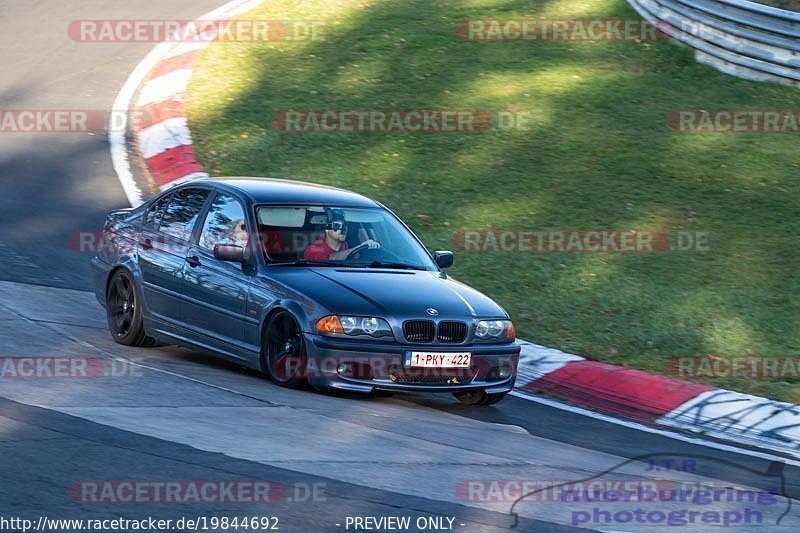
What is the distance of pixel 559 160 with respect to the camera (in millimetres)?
15477

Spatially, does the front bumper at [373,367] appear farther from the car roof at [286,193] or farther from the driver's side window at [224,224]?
the car roof at [286,193]

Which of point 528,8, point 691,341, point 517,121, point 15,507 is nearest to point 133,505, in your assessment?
point 15,507

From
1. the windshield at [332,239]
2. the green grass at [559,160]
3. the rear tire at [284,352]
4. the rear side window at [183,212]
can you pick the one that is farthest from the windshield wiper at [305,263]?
the green grass at [559,160]

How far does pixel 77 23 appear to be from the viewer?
21672mm

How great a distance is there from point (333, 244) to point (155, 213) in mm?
1841

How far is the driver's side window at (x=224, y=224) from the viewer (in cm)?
952

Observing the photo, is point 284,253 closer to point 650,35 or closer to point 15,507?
point 15,507

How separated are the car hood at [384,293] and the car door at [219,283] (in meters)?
0.43

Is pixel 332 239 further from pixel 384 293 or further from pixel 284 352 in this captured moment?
pixel 284 352

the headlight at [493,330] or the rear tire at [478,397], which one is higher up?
the headlight at [493,330]

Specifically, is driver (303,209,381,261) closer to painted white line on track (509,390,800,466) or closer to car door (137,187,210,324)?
car door (137,187,210,324)

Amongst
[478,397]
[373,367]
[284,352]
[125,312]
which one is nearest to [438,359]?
[373,367]

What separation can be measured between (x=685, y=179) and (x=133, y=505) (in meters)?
10.3

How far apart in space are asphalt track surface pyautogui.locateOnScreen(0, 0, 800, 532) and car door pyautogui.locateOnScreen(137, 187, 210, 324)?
431 mm
